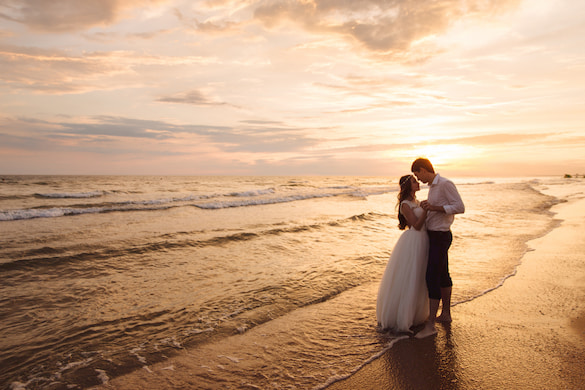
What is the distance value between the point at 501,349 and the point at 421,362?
1130 millimetres

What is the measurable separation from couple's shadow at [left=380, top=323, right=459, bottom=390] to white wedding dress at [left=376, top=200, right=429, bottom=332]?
0.23 meters

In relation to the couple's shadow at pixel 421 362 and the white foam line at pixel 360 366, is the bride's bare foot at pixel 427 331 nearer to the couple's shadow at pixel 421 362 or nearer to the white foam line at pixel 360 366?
the couple's shadow at pixel 421 362

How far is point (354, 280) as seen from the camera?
24.6 ft

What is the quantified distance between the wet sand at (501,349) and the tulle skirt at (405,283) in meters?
0.36

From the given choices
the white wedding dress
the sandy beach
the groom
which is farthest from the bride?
the sandy beach

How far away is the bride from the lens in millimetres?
4652

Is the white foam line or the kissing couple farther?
the kissing couple

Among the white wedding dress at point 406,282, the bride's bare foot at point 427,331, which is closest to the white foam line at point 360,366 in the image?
the bride's bare foot at point 427,331

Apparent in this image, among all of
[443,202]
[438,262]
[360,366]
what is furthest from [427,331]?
[443,202]

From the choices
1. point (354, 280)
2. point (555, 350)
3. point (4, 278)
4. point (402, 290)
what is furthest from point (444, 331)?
point (4, 278)

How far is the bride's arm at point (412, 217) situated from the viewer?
15.1 feet

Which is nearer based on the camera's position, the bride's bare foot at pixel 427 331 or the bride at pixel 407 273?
the bride's bare foot at pixel 427 331

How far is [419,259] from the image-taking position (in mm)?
4695

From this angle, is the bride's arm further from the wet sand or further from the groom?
the wet sand
